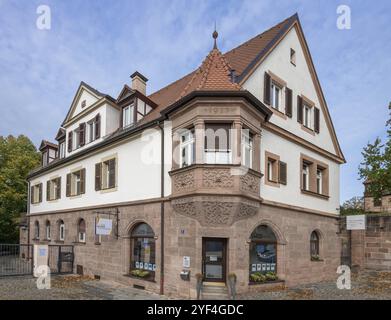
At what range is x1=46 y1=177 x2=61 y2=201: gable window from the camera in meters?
24.0

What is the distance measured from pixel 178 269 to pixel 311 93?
11185 mm

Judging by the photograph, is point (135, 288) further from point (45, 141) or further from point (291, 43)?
point (45, 141)

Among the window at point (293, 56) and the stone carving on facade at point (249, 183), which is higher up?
the window at point (293, 56)

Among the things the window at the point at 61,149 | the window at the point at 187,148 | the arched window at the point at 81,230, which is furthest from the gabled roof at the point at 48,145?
the window at the point at 187,148

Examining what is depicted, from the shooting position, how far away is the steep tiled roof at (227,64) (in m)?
13.4

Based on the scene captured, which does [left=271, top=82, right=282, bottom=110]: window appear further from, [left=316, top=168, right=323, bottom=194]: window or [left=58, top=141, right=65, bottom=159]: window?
[left=58, top=141, right=65, bottom=159]: window

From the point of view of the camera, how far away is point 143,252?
15477 mm

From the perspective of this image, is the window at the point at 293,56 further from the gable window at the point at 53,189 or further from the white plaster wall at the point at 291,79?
the gable window at the point at 53,189

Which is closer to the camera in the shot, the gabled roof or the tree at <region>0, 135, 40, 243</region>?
the gabled roof

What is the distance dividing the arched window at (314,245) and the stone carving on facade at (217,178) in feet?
24.4

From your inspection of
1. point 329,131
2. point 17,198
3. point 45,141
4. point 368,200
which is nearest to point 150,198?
point 329,131

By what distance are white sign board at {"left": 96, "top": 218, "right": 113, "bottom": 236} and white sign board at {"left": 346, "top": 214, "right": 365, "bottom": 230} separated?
485 inches

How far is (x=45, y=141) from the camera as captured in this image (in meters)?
29.1

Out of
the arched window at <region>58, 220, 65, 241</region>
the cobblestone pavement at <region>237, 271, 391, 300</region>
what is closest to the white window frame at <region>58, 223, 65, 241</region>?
the arched window at <region>58, 220, 65, 241</region>
